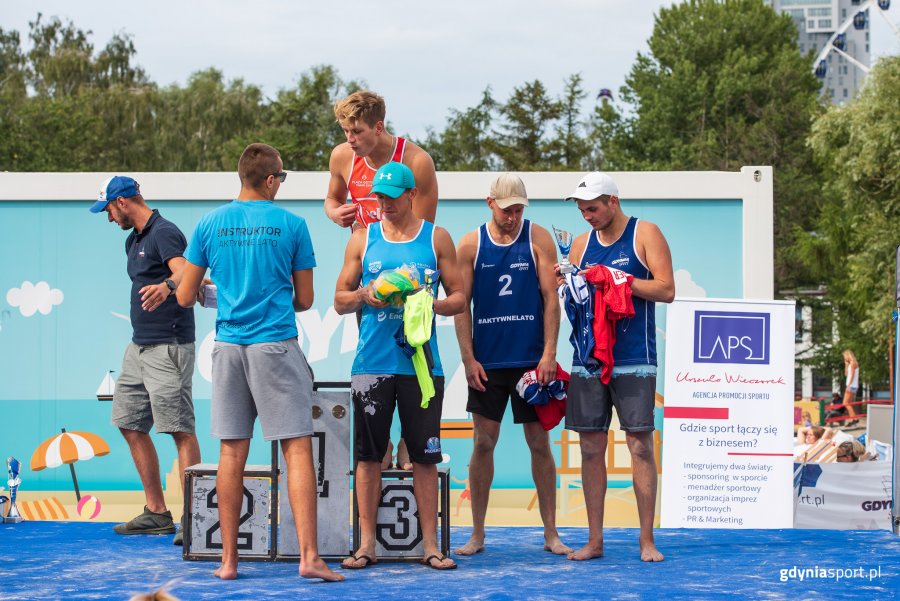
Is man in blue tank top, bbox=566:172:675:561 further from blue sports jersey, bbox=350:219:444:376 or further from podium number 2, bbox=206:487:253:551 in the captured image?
podium number 2, bbox=206:487:253:551

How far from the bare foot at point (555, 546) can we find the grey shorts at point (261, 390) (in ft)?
4.71

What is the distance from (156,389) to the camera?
563 centimetres

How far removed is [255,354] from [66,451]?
4.83 metres

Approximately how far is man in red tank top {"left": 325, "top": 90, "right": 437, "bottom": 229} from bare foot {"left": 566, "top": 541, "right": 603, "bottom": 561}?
69.2 inches

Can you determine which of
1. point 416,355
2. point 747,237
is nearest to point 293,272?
point 416,355

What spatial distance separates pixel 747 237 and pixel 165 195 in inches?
188

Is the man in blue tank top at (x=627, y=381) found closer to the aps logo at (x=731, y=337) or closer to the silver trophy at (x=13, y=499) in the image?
the aps logo at (x=731, y=337)

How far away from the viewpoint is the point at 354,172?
5324 millimetres

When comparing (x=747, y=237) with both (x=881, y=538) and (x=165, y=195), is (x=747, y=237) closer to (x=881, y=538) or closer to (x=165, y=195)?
(x=881, y=538)

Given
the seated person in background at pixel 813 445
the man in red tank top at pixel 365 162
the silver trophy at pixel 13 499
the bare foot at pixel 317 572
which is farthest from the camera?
the seated person in background at pixel 813 445

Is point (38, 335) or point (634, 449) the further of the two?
point (38, 335)

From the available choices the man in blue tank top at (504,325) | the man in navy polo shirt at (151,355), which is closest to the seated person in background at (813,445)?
the man in blue tank top at (504,325)

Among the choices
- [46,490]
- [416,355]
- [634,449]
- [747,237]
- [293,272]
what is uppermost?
[747,237]

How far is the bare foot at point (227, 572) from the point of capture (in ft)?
14.5
